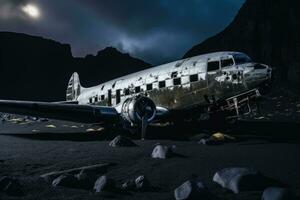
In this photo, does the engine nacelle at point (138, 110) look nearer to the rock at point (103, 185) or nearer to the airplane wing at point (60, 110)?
the airplane wing at point (60, 110)

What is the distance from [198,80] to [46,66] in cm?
16523

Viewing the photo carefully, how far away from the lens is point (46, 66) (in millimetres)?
165125

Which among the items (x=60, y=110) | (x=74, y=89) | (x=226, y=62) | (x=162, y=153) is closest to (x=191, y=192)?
(x=162, y=153)

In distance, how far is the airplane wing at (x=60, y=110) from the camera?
13297mm

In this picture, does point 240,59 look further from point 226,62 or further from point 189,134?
point 189,134

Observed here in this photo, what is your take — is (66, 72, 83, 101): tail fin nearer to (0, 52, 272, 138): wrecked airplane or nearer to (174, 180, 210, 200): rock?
(0, 52, 272, 138): wrecked airplane

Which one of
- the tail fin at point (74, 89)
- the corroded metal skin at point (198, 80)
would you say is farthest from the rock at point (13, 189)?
the tail fin at point (74, 89)

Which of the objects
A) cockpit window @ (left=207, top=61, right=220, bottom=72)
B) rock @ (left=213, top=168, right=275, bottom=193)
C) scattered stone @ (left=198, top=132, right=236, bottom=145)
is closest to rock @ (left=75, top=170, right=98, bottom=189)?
rock @ (left=213, top=168, right=275, bottom=193)

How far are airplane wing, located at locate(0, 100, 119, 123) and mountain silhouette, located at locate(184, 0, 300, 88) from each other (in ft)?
196

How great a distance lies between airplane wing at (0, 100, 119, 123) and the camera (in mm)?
13297

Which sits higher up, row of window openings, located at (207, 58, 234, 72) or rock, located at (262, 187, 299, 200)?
row of window openings, located at (207, 58, 234, 72)

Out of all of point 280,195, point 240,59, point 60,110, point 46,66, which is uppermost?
point 46,66

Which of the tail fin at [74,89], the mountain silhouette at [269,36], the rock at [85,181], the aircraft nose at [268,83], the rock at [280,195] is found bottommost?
the rock at [280,195]

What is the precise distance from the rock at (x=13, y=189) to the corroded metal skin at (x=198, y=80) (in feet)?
29.5
